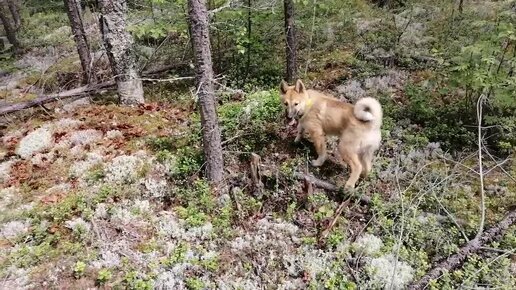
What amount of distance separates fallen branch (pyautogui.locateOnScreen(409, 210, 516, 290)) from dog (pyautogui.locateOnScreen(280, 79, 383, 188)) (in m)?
1.72

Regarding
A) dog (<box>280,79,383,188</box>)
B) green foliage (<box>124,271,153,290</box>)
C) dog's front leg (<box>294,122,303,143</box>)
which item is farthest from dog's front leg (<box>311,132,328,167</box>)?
green foliage (<box>124,271,153,290</box>)

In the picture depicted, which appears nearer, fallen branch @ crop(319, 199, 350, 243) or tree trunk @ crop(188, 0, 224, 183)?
tree trunk @ crop(188, 0, 224, 183)

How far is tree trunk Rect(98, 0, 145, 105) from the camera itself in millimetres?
8688

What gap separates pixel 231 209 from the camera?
629cm

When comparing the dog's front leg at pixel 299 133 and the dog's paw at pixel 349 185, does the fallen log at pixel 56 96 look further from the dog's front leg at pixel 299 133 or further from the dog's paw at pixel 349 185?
the dog's paw at pixel 349 185

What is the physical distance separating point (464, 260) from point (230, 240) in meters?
3.28

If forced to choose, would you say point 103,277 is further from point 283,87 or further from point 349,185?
point 283,87

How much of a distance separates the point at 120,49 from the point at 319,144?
504cm

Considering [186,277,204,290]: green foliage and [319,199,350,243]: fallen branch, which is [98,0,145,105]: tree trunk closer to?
[186,277,204,290]: green foliage

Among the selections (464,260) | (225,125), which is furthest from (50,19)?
(464,260)

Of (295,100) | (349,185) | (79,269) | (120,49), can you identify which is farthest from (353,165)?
(120,49)

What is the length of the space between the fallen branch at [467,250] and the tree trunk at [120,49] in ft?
21.6

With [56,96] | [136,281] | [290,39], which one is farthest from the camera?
[56,96]

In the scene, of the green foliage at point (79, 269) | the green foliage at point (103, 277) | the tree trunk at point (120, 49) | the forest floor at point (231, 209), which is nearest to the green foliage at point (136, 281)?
the forest floor at point (231, 209)
